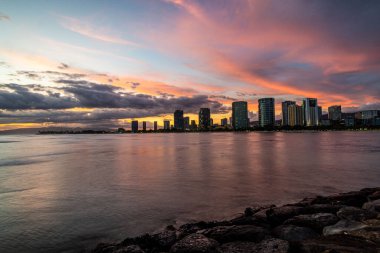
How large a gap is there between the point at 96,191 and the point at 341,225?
1615cm

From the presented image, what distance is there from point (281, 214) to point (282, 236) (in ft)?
7.85

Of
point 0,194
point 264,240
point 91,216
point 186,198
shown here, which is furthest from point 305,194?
point 0,194

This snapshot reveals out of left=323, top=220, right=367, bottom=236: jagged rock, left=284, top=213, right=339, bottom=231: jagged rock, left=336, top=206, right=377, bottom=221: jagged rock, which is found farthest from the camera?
left=336, top=206, right=377, bottom=221: jagged rock

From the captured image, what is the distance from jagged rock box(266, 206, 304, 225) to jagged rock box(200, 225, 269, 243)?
186 centimetres

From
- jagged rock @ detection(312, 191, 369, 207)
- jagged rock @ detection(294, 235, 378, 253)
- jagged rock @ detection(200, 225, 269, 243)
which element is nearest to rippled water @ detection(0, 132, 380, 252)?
jagged rock @ detection(312, 191, 369, 207)

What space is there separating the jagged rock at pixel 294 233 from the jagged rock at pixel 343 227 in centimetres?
43

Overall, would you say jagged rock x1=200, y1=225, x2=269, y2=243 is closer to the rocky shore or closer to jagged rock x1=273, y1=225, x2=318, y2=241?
the rocky shore

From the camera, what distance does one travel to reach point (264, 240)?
8195 mm

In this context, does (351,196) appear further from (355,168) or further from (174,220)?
(355,168)

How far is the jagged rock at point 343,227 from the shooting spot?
8.57 metres

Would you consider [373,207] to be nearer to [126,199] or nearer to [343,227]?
[343,227]

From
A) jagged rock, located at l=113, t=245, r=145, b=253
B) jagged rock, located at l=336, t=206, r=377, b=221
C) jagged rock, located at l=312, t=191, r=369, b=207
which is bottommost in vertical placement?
jagged rock, located at l=312, t=191, r=369, b=207

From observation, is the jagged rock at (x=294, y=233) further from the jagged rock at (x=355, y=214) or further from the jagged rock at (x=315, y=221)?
the jagged rock at (x=355, y=214)

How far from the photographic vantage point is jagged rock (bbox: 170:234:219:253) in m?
7.99
